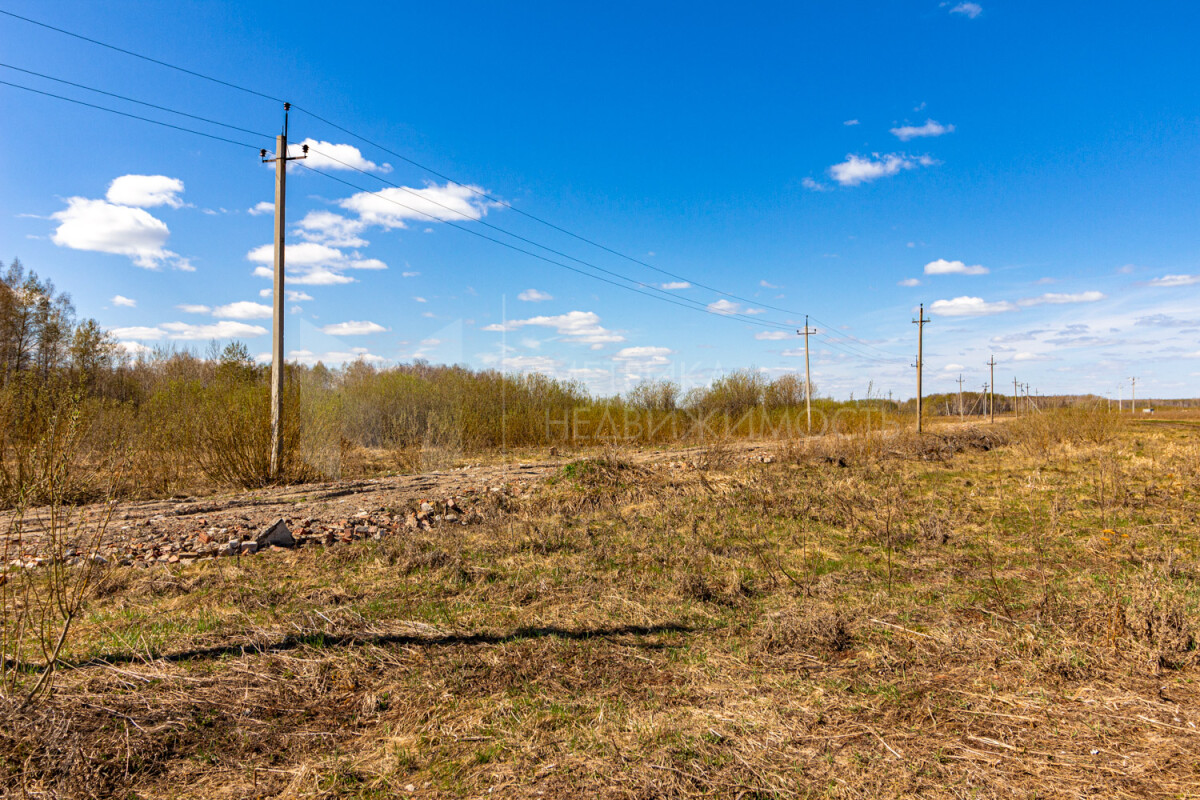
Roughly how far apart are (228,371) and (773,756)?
17.2 m

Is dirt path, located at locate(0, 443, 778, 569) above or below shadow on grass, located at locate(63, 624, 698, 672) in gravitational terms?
above

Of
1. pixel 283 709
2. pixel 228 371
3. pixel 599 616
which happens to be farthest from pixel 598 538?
pixel 228 371

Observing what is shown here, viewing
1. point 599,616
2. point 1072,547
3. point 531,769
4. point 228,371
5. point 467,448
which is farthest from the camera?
point 467,448

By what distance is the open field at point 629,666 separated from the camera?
2.67 meters

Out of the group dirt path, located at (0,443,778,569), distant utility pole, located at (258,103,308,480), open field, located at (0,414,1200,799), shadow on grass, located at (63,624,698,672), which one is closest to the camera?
open field, located at (0,414,1200,799)

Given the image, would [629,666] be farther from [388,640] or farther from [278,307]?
[278,307]

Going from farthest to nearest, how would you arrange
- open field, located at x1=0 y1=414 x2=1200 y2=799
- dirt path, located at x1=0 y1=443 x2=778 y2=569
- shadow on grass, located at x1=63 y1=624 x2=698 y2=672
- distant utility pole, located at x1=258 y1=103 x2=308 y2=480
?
distant utility pole, located at x1=258 y1=103 x2=308 y2=480, dirt path, located at x1=0 y1=443 x2=778 y2=569, shadow on grass, located at x1=63 y1=624 x2=698 y2=672, open field, located at x1=0 y1=414 x2=1200 y2=799

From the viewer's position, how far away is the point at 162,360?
719 inches

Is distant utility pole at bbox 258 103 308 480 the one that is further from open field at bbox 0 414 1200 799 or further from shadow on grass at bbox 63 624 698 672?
shadow on grass at bbox 63 624 698 672

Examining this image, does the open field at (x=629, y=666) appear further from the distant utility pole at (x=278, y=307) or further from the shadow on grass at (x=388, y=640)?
the distant utility pole at (x=278, y=307)

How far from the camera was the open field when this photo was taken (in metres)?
2.67

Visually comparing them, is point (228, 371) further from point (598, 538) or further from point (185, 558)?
point (598, 538)

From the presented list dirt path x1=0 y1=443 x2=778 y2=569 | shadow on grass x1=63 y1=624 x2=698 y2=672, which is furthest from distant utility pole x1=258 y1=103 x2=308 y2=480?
shadow on grass x1=63 y1=624 x2=698 y2=672

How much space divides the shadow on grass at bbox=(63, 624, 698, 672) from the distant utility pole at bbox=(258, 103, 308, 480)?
7.51 m
